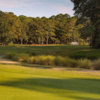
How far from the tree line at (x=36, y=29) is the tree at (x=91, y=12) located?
31.2 m

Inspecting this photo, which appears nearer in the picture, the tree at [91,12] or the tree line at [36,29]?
the tree at [91,12]

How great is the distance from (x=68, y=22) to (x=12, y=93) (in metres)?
79.7

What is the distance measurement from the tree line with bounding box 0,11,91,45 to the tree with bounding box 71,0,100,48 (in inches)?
1230

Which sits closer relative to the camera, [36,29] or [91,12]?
[91,12]

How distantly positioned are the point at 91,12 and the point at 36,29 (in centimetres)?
4898

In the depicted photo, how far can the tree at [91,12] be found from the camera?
79.4ft

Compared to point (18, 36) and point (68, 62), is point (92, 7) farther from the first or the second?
point (18, 36)

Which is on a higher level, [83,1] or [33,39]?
[83,1]

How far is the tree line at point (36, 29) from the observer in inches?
2450

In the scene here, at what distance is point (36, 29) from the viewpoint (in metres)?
73.3

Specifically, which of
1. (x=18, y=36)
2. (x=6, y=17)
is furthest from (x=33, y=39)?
(x=6, y=17)

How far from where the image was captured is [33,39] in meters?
76.8

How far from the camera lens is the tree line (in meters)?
62.2

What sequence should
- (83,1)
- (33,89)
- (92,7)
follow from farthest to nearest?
(83,1)
(92,7)
(33,89)
